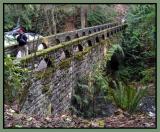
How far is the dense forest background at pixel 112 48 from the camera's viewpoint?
906cm

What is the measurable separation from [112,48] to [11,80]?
14119 mm

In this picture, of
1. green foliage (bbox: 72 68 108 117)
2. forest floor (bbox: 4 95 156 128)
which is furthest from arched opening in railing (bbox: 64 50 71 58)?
forest floor (bbox: 4 95 156 128)

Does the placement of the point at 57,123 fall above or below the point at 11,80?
below

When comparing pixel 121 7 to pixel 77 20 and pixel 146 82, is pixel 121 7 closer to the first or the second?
pixel 77 20

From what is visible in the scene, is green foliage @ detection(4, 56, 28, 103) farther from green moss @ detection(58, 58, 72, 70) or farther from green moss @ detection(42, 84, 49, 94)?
green moss @ detection(58, 58, 72, 70)

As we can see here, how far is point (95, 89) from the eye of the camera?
1413 centimetres

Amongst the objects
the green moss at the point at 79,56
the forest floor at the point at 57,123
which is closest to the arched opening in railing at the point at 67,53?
the green moss at the point at 79,56

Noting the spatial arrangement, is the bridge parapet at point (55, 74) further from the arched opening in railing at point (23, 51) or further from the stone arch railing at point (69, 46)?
the arched opening in railing at point (23, 51)

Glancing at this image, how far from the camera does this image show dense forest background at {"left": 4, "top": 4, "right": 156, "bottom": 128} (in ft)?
29.7

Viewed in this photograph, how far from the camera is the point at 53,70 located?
375 inches

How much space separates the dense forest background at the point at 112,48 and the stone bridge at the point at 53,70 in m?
0.41

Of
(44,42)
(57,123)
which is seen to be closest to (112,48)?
(44,42)

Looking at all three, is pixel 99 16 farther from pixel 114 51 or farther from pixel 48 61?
pixel 48 61

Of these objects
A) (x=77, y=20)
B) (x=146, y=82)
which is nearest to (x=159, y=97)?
(x=146, y=82)
